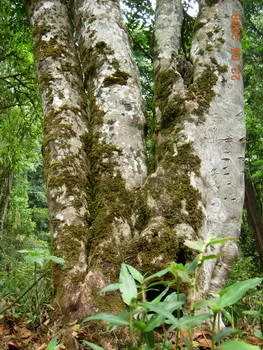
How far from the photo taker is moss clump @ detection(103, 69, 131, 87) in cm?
298

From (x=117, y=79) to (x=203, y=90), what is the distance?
0.67 m

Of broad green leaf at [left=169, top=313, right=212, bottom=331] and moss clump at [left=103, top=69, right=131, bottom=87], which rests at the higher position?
moss clump at [left=103, top=69, right=131, bottom=87]

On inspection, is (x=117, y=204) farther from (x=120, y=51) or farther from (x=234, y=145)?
(x=120, y=51)

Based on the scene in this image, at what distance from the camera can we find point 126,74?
3047mm

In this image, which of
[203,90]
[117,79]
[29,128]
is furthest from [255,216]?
[117,79]

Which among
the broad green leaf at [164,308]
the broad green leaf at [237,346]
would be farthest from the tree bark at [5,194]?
the broad green leaf at [237,346]

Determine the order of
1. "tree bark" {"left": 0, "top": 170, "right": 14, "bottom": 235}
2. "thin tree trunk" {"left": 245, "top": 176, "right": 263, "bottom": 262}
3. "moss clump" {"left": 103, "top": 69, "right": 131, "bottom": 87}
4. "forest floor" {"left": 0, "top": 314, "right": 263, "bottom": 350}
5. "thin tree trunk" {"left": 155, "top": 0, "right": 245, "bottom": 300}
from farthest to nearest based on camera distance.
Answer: "thin tree trunk" {"left": 245, "top": 176, "right": 263, "bottom": 262}, "tree bark" {"left": 0, "top": 170, "right": 14, "bottom": 235}, "moss clump" {"left": 103, "top": 69, "right": 131, "bottom": 87}, "thin tree trunk" {"left": 155, "top": 0, "right": 245, "bottom": 300}, "forest floor" {"left": 0, "top": 314, "right": 263, "bottom": 350}

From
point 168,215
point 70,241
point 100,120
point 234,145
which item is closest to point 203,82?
point 234,145
